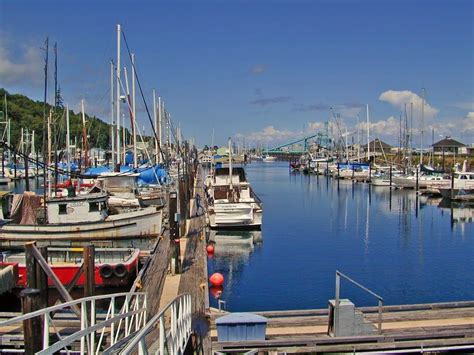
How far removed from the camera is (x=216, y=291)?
1102 inches

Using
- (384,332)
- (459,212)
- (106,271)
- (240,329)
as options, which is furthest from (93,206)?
(459,212)

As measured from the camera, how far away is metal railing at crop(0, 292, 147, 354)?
28.0ft

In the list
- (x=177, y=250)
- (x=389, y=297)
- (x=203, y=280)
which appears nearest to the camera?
(x=203, y=280)

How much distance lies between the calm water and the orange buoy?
34 centimetres

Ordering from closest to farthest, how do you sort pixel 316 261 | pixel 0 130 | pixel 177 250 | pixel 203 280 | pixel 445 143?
pixel 203 280 → pixel 177 250 → pixel 316 261 → pixel 0 130 → pixel 445 143

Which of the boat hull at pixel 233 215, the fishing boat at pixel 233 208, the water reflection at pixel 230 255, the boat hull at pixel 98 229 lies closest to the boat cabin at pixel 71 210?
the boat hull at pixel 98 229

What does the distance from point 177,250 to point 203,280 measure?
2583mm

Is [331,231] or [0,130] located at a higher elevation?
[0,130]

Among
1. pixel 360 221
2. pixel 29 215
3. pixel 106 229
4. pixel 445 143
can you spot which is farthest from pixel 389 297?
pixel 445 143

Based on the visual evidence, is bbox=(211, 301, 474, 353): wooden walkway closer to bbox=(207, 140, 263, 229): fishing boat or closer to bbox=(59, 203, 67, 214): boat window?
bbox=(59, 203, 67, 214): boat window

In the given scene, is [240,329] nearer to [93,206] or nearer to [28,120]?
[93,206]

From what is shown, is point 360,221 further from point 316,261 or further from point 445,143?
point 445,143

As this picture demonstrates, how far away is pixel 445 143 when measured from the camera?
166125 millimetres

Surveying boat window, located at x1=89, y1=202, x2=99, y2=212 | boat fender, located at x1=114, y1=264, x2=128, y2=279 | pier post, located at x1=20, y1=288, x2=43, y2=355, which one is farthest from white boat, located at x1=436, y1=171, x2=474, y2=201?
pier post, located at x1=20, y1=288, x2=43, y2=355
